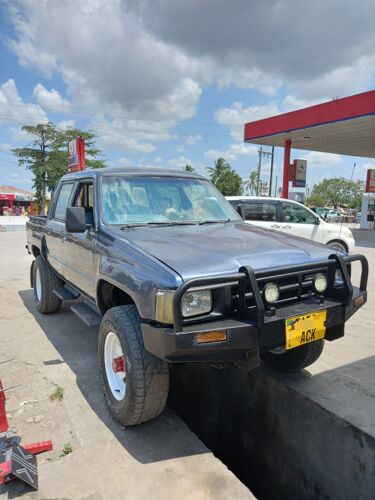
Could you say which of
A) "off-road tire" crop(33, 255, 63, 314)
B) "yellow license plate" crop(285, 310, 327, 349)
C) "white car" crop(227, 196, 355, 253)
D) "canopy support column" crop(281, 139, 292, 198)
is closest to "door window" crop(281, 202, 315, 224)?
"white car" crop(227, 196, 355, 253)

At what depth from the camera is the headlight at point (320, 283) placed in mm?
3021

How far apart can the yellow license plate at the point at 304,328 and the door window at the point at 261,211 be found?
6860 millimetres

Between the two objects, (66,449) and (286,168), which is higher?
(286,168)

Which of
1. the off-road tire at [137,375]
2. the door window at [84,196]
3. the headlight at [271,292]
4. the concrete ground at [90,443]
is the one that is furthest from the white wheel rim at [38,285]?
the headlight at [271,292]

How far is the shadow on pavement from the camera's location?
2.85 meters

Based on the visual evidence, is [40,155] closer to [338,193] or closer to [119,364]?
[119,364]

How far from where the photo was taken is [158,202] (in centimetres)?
403

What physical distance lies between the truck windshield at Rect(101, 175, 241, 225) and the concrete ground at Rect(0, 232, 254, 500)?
63.6 inches

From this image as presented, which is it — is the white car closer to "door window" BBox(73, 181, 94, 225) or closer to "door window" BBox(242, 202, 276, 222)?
"door window" BBox(242, 202, 276, 222)

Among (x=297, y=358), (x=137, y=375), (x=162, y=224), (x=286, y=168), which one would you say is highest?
(x=286, y=168)

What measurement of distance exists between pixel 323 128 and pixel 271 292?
16.1 metres

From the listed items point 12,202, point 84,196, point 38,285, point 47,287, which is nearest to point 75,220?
point 84,196

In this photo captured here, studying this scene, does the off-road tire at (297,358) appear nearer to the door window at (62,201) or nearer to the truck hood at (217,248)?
the truck hood at (217,248)

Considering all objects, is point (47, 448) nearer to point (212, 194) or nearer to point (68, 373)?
point (68, 373)
